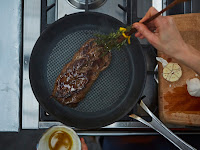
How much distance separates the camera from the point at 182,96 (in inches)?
58.7

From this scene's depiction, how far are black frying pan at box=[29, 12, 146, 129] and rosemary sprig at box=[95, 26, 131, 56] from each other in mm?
90

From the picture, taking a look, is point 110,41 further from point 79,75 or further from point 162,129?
point 162,129

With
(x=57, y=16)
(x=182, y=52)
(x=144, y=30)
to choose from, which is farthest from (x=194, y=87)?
(x=57, y=16)

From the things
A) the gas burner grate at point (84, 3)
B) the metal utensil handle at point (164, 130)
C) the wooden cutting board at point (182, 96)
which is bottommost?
the metal utensil handle at point (164, 130)

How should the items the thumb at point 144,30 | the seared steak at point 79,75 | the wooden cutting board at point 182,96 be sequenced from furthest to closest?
the wooden cutting board at point 182,96 < the seared steak at point 79,75 < the thumb at point 144,30

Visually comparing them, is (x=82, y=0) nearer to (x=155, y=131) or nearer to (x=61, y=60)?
(x=61, y=60)

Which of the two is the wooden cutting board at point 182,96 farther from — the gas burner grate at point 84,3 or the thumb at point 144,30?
the gas burner grate at point 84,3

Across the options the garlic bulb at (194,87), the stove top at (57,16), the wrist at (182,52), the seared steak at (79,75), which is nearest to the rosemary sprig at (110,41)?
the seared steak at (79,75)

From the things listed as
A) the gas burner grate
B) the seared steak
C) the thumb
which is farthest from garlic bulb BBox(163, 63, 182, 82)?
the gas burner grate

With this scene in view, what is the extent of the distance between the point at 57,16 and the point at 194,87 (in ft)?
3.67

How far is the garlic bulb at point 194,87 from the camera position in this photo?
141cm

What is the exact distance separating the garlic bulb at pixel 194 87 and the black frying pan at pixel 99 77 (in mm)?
371

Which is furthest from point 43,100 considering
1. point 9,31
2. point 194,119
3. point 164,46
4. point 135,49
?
point 194,119

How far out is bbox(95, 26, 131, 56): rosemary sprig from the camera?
4.03 ft
